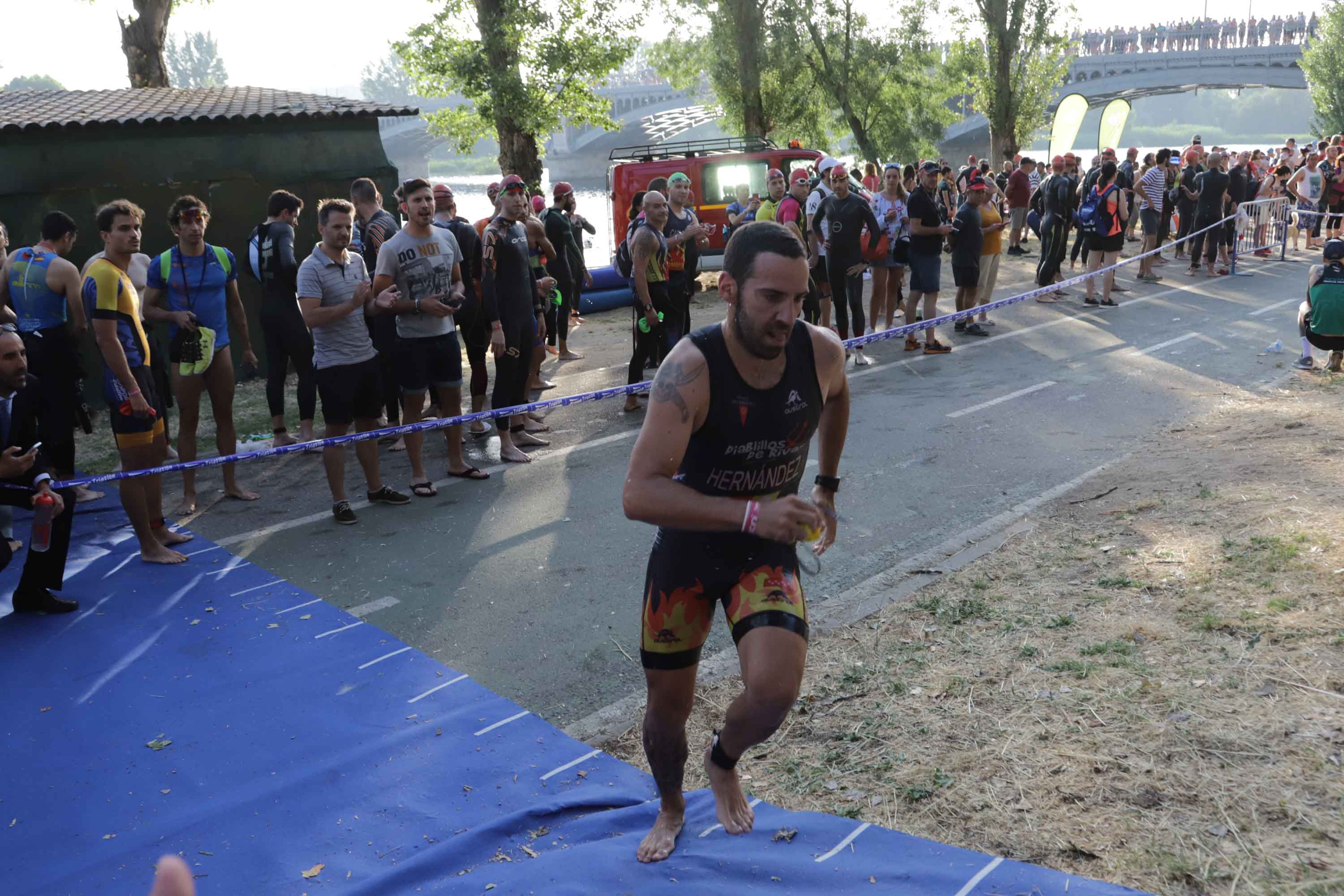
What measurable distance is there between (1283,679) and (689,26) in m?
27.4

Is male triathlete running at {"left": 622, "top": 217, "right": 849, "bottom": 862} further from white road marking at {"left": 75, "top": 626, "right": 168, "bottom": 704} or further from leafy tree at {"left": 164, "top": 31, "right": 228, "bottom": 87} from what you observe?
leafy tree at {"left": 164, "top": 31, "right": 228, "bottom": 87}

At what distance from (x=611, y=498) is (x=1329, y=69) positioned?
50.6m

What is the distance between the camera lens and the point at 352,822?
373 cm

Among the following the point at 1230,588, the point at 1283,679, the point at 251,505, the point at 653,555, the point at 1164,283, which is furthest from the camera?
the point at 1164,283

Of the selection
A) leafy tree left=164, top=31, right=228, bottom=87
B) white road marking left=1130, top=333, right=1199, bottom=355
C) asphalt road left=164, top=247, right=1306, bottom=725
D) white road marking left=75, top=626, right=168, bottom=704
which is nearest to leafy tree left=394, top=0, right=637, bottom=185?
asphalt road left=164, top=247, right=1306, bottom=725

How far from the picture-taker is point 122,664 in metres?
5.03

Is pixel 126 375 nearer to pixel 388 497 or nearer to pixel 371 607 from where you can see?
pixel 371 607

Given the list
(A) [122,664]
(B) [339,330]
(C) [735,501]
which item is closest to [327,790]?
(A) [122,664]

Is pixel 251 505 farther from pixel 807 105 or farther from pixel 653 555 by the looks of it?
pixel 807 105

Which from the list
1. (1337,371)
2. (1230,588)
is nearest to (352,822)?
(1230,588)

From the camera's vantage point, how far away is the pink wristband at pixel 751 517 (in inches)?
112

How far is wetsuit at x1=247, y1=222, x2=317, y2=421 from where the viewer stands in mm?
7977

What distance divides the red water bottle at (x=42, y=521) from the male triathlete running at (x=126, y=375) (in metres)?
0.63

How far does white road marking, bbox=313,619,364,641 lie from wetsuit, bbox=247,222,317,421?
3.24 meters
